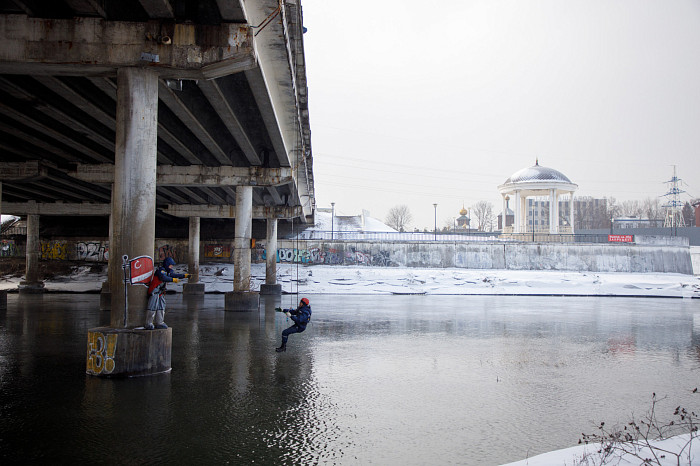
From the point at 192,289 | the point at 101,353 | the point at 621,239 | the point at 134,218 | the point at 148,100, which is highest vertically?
the point at 148,100

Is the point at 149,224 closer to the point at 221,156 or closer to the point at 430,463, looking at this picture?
the point at 430,463

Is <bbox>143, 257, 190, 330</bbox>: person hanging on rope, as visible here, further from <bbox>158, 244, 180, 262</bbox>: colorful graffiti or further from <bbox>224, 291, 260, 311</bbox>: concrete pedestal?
<bbox>158, 244, 180, 262</bbox>: colorful graffiti

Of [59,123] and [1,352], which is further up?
[59,123]

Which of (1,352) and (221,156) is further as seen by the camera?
(221,156)

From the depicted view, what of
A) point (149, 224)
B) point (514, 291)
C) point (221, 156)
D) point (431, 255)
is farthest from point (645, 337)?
point (431, 255)

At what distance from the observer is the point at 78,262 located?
57.8 meters

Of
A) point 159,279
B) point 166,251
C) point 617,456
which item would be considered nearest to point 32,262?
point 166,251

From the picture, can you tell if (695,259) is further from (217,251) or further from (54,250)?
(54,250)

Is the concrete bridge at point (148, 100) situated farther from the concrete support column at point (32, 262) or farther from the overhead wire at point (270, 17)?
the concrete support column at point (32, 262)

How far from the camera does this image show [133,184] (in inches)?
473

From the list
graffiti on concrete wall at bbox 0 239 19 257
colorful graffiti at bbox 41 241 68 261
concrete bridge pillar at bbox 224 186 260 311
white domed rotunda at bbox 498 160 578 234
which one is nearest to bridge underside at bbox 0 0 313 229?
concrete bridge pillar at bbox 224 186 260 311

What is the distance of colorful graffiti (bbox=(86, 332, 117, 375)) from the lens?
11172 mm

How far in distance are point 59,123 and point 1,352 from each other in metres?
10.8

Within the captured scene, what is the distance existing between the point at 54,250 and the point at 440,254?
4152 centimetres
